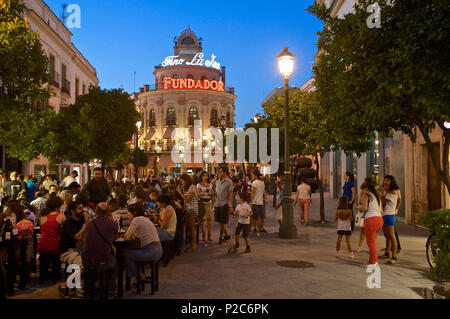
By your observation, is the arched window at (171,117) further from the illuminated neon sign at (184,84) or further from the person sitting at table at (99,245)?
the person sitting at table at (99,245)

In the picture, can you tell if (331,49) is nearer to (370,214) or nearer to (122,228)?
(370,214)

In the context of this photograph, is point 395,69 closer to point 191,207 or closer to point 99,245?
point 99,245

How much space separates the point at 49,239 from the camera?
6.82m

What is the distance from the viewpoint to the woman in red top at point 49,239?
6801 mm

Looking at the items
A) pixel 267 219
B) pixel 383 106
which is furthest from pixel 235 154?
pixel 383 106

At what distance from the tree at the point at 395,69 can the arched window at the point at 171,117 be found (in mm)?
51254

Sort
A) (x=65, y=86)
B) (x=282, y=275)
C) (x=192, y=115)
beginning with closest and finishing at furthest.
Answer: (x=282, y=275)
(x=65, y=86)
(x=192, y=115)

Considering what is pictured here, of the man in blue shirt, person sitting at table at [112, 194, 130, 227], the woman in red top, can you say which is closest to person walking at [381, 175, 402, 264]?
person sitting at table at [112, 194, 130, 227]

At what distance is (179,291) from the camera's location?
21.0 feet

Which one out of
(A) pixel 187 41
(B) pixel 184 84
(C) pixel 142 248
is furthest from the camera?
(A) pixel 187 41

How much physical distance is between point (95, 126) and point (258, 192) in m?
12.4

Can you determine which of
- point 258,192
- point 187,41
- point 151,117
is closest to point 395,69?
point 258,192

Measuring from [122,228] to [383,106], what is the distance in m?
5.33

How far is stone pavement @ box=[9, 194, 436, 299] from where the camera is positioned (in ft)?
20.6
